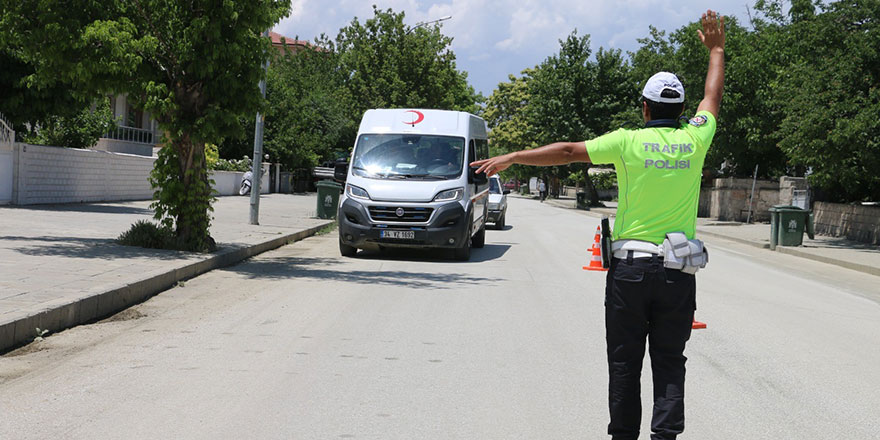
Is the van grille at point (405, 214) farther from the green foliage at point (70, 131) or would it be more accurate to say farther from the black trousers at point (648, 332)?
the green foliage at point (70, 131)

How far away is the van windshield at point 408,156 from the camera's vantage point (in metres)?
15.1

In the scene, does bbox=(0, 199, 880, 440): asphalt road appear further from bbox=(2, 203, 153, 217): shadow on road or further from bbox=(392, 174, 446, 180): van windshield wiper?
bbox=(2, 203, 153, 217): shadow on road

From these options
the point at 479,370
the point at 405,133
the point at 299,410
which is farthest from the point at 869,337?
the point at 405,133

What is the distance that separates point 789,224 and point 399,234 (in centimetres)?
1197

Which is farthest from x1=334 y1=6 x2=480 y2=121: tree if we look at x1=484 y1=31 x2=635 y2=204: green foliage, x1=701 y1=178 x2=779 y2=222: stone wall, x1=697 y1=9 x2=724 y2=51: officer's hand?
x1=697 y1=9 x2=724 y2=51: officer's hand

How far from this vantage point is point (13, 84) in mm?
21062

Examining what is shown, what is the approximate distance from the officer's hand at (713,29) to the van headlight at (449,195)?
997 cm

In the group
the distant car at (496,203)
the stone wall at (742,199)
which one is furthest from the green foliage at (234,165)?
the stone wall at (742,199)

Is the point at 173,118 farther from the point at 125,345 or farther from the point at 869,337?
the point at 869,337

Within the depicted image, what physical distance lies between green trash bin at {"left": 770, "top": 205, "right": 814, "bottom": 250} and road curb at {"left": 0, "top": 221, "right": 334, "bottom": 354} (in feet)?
48.7

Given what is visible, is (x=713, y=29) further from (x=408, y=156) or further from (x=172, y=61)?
(x=408, y=156)

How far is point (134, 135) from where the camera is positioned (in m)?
39.1

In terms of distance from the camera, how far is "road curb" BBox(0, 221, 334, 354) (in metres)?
6.68

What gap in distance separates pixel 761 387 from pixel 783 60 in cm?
3194
